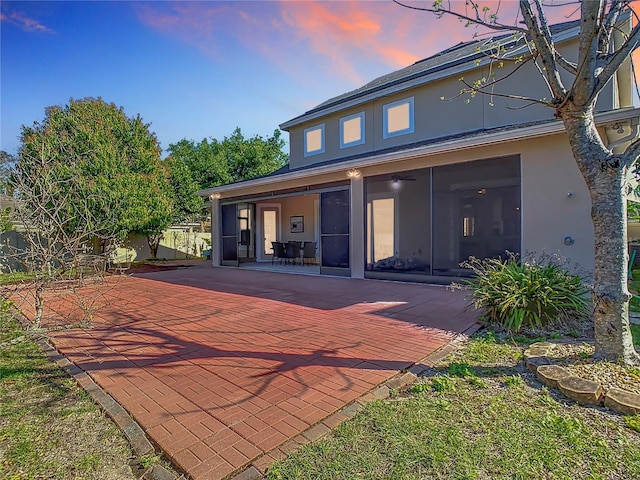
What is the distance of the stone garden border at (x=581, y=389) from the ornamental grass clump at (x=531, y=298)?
4.40 feet

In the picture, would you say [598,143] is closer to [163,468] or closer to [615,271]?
[615,271]

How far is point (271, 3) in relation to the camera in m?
6.96

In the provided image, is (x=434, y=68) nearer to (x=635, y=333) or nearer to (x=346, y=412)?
(x=635, y=333)

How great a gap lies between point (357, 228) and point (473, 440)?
295 inches

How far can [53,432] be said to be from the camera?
7.88 feet

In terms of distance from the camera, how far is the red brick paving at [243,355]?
93.9 inches

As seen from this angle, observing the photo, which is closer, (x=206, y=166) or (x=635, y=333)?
(x=635, y=333)

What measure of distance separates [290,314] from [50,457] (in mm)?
3663

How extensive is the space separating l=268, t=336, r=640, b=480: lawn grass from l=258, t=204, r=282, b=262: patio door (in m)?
12.3

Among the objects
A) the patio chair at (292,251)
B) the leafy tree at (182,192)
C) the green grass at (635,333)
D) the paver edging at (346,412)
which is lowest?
the paver edging at (346,412)

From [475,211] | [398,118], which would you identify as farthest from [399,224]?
[398,118]

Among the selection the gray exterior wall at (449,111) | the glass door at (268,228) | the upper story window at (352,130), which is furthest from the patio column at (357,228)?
the glass door at (268,228)

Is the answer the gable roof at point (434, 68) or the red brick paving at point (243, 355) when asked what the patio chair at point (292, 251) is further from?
the red brick paving at point (243, 355)

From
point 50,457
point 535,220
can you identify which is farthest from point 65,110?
point 535,220
